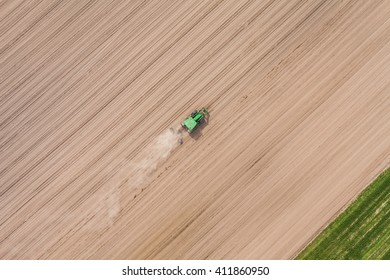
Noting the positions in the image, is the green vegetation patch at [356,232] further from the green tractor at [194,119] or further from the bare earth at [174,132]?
the green tractor at [194,119]

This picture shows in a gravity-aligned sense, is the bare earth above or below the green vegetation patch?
above

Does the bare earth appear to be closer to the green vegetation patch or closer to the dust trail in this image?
the dust trail

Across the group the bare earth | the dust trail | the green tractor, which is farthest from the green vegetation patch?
the dust trail

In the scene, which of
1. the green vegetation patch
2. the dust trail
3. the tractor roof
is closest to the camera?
the tractor roof

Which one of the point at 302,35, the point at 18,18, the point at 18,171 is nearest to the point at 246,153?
the point at 302,35

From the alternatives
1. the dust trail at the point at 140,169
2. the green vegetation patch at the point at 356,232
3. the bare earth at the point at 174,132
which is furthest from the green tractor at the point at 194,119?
the green vegetation patch at the point at 356,232
